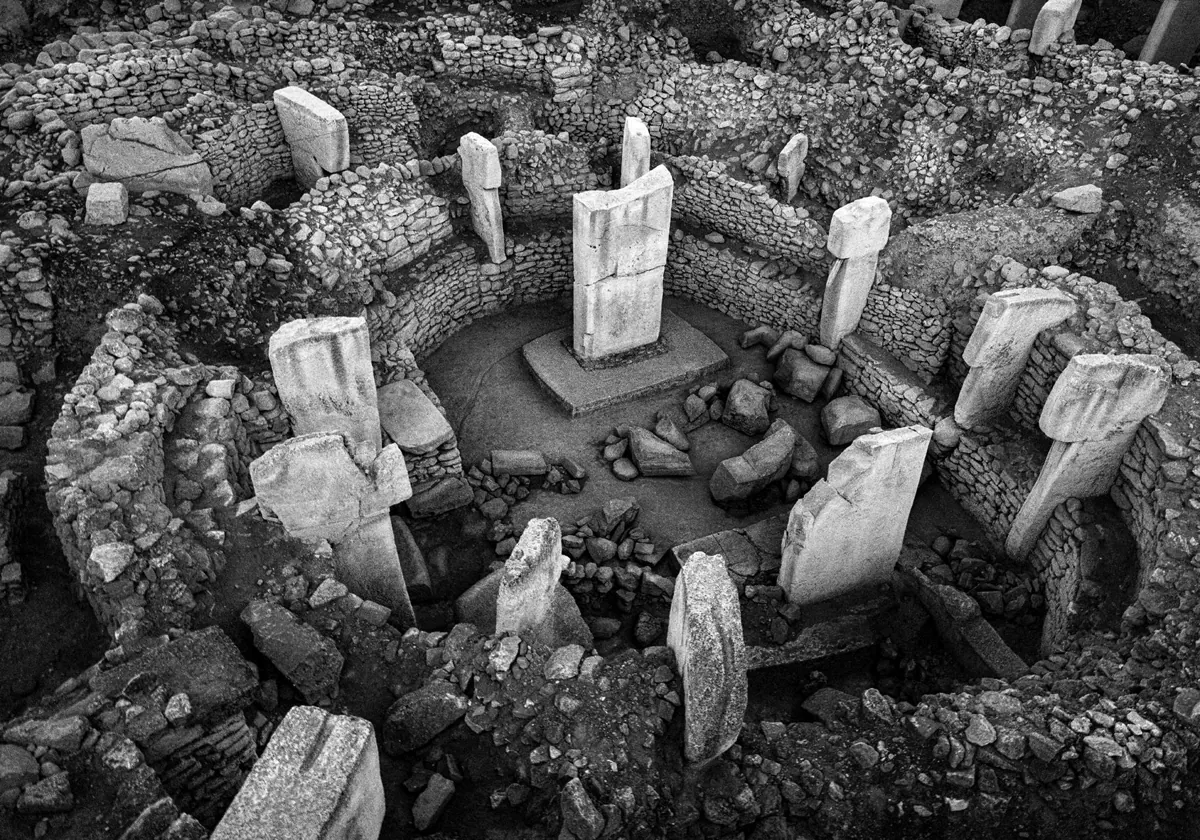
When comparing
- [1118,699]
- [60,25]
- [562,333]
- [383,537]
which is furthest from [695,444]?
[60,25]

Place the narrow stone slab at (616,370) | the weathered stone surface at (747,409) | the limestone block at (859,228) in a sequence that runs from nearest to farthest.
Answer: the limestone block at (859,228), the weathered stone surface at (747,409), the narrow stone slab at (616,370)

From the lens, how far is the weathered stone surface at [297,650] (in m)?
5.99

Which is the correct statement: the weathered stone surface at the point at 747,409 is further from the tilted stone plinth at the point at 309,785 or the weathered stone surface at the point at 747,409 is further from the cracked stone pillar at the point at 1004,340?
the tilted stone plinth at the point at 309,785

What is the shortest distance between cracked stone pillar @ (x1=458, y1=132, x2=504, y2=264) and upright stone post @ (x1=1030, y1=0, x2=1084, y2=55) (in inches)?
245

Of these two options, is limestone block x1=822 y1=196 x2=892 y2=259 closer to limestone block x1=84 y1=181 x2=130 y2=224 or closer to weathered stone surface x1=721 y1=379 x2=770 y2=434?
weathered stone surface x1=721 y1=379 x2=770 y2=434

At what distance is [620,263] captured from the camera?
383 inches

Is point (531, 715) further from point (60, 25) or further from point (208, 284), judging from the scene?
point (60, 25)

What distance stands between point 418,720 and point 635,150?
6.70 meters

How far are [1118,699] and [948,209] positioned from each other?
233 inches

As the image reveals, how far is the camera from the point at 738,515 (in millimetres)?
9188

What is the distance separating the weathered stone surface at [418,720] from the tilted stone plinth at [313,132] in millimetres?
6316

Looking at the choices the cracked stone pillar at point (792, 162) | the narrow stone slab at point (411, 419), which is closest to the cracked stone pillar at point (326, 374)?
the narrow stone slab at point (411, 419)

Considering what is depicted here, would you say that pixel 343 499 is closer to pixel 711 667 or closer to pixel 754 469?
A: pixel 711 667

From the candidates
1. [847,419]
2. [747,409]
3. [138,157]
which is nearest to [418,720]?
[747,409]
